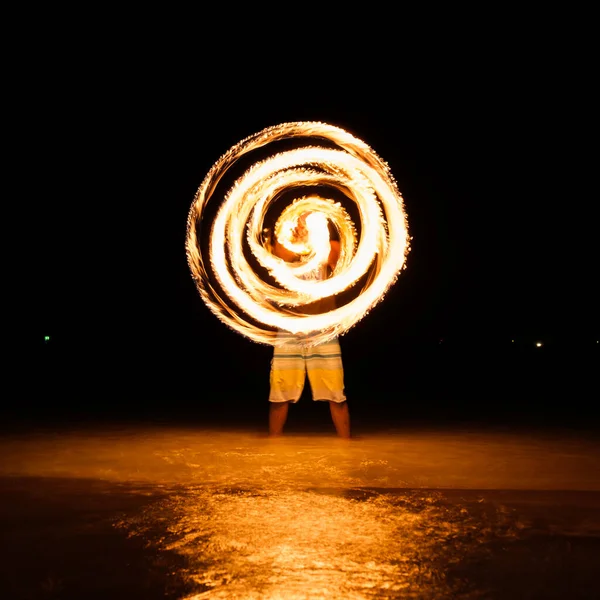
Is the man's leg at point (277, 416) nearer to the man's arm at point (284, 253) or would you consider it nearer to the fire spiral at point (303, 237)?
the fire spiral at point (303, 237)

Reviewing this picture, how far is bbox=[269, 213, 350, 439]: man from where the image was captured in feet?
33.2

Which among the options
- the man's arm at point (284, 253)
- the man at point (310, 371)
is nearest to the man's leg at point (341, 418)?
the man at point (310, 371)

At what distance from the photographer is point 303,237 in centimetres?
1022

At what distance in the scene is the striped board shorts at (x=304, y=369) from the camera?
400 inches

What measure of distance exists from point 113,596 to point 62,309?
45.0 m

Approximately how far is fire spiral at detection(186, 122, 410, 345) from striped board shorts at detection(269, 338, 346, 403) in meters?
0.14

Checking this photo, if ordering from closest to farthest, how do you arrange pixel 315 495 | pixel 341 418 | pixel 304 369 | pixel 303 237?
1. pixel 315 495
2. pixel 341 418
3. pixel 303 237
4. pixel 304 369

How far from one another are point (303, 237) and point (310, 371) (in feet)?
4.27

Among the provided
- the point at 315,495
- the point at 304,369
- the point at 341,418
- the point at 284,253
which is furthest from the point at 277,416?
the point at 315,495

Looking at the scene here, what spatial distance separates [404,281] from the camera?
168 ft

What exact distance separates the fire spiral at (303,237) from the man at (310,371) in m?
0.06

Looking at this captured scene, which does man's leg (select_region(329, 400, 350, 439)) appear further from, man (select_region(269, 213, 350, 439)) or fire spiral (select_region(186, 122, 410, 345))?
fire spiral (select_region(186, 122, 410, 345))

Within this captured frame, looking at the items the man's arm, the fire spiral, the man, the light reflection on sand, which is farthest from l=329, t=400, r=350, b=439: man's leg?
the man's arm

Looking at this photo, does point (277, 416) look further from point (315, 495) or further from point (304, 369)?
point (315, 495)
